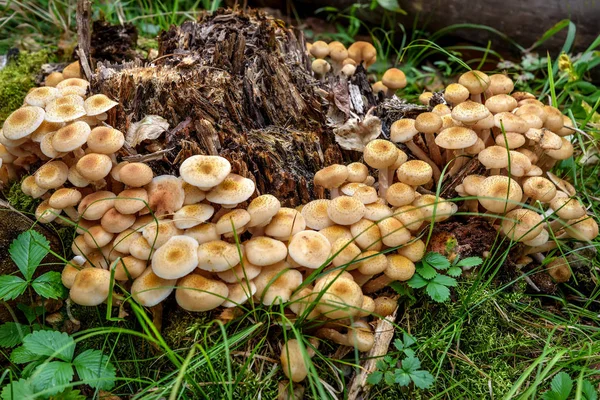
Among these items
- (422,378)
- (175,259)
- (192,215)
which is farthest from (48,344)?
(422,378)

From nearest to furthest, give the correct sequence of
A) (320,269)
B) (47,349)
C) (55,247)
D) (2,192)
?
1. (47,349)
2. (320,269)
3. (55,247)
4. (2,192)

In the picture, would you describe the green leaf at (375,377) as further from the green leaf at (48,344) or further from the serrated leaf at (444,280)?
the green leaf at (48,344)

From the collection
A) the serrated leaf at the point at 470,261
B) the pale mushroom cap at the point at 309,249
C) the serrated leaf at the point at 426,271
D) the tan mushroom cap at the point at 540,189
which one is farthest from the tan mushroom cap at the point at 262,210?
the tan mushroom cap at the point at 540,189

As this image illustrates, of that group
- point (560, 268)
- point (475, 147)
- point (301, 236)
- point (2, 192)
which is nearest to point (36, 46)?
point (2, 192)

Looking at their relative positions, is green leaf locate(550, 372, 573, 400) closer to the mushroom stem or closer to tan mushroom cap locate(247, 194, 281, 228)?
the mushroom stem

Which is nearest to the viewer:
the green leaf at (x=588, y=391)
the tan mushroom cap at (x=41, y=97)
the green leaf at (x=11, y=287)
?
the green leaf at (x=588, y=391)

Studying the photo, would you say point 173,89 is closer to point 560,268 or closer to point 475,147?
point 475,147

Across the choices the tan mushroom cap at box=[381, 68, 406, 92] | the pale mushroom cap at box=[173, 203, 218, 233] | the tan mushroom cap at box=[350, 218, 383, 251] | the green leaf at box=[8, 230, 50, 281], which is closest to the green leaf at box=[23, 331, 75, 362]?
the green leaf at box=[8, 230, 50, 281]
